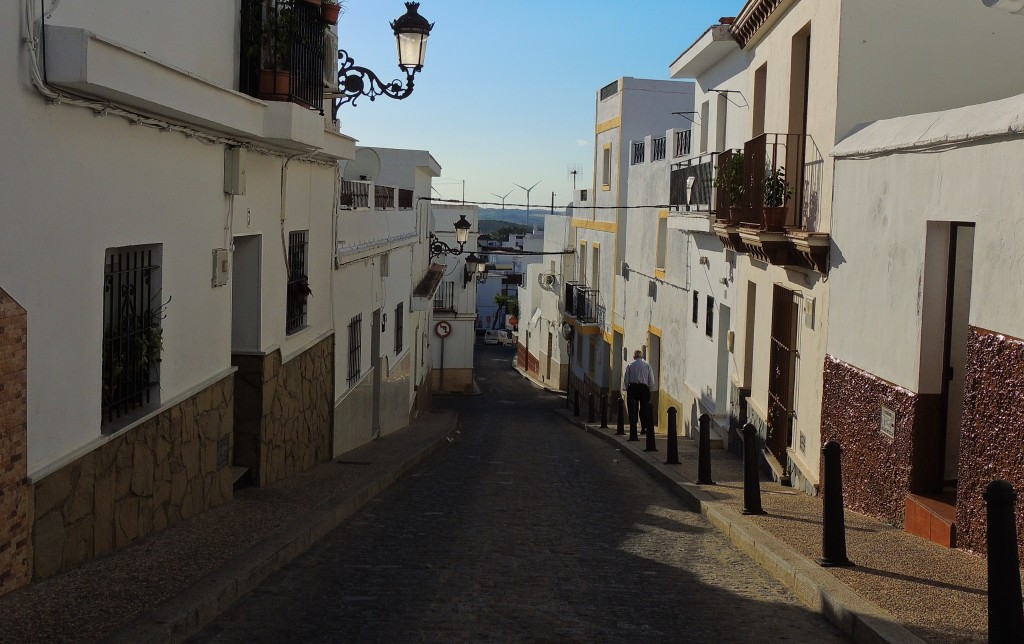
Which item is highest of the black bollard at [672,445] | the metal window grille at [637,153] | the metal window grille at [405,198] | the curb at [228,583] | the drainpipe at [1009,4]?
the metal window grille at [637,153]

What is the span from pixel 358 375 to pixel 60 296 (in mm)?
10680

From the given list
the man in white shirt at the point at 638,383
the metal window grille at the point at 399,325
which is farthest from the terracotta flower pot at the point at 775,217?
the metal window grille at the point at 399,325

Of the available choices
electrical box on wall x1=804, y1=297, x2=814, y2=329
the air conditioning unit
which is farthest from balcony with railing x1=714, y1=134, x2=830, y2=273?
the air conditioning unit

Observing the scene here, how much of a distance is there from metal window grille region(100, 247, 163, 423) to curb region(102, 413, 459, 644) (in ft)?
4.58

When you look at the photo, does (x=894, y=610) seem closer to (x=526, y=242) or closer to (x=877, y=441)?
(x=877, y=441)

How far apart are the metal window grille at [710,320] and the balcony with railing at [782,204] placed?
4.21m

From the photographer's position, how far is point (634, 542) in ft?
28.1

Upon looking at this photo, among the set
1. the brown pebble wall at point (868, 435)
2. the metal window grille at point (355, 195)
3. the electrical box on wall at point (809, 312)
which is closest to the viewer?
the brown pebble wall at point (868, 435)

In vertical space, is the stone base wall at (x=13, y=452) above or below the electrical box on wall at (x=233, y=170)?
below

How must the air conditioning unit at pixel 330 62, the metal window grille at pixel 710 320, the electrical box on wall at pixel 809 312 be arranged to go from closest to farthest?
the electrical box on wall at pixel 809 312 → the air conditioning unit at pixel 330 62 → the metal window grille at pixel 710 320

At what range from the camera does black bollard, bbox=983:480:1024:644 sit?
15.8 feet

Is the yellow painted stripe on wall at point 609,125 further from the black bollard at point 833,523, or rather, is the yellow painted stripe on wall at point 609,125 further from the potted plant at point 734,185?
the black bollard at point 833,523

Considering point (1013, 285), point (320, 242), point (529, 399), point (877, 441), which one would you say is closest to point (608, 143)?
point (529, 399)

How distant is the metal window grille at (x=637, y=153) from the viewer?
27.0 m
